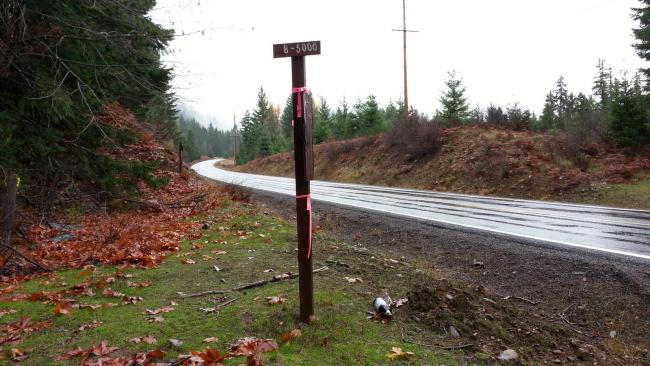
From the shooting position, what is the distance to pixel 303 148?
13.9 feet

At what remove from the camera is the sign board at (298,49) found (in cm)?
418

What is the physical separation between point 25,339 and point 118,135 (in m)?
7.49

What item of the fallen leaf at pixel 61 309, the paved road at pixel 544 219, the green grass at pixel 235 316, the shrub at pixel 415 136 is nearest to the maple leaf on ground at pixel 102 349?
the green grass at pixel 235 316

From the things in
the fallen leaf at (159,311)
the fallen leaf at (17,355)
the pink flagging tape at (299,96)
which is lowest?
the fallen leaf at (17,355)

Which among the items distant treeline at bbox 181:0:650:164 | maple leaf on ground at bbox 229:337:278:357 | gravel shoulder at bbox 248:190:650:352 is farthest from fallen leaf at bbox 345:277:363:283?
distant treeline at bbox 181:0:650:164

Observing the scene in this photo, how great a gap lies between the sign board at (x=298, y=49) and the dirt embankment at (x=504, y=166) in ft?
49.5

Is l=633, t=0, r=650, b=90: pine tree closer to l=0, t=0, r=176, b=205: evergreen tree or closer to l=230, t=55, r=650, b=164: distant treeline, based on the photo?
l=230, t=55, r=650, b=164: distant treeline

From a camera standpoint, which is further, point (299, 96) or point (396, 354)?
point (299, 96)

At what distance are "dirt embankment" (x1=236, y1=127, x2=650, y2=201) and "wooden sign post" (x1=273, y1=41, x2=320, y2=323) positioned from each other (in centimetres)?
1485

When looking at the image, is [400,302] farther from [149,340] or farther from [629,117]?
[629,117]

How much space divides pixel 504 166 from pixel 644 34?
38.6ft

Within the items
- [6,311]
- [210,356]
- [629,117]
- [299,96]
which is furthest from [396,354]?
[629,117]

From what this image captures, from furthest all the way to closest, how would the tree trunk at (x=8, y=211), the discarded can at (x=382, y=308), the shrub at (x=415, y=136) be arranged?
the shrub at (x=415, y=136) < the tree trunk at (x=8, y=211) < the discarded can at (x=382, y=308)

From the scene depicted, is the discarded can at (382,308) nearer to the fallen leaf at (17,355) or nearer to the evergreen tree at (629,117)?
the fallen leaf at (17,355)
